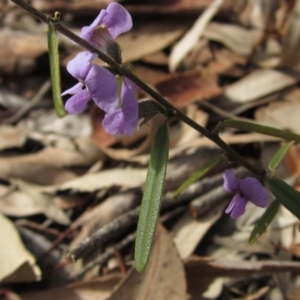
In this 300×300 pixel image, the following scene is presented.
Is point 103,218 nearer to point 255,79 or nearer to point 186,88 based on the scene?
point 186,88

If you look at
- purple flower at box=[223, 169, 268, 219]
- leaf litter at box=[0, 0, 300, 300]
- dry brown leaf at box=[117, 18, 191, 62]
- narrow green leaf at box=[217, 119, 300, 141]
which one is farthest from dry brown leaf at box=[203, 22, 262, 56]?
Result: purple flower at box=[223, 169, 268, 219]

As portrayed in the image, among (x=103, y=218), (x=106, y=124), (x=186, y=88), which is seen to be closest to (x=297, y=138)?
(x=106, y=124)

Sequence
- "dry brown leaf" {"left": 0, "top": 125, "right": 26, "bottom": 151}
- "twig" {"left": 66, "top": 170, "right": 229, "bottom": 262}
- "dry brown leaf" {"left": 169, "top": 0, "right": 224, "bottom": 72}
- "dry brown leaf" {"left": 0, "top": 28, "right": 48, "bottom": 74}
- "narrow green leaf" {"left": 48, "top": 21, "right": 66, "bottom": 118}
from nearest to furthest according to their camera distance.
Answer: "narrow green leaf" {"left": 48, "top": 21, "right": 66, "bottom": 118}
"twig" {"left": 66, "top": 170, "right": 229, "bottom": 262}
"dry brown leaf" {"left": 0, "top": 125, "right": 26, "bottom": 151}
"dry brown leaf" {"left": 169, "top": 0, "right": 224, "bottom": 72}
"dry brown leaf" {"left": 0, "top": 28, "right": 48, "bottom": 74}

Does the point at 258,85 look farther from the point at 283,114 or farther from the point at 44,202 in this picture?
the point at 44,202

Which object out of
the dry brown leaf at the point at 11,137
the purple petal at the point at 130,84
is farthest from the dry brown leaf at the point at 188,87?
the purple petal at the point at 130,84

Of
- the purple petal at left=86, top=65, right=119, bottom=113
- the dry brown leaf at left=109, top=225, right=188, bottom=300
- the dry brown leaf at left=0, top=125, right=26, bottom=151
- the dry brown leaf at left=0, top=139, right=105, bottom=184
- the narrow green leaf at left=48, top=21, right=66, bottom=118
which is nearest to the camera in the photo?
the purple petal at left=86, top=65, right=119, bottom=113

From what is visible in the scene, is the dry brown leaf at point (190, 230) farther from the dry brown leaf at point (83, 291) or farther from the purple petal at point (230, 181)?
the purple petal at point (230, 181)

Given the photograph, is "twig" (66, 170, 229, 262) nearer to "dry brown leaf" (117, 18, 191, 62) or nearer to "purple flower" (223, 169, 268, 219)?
"purple flower" (223, 169, 268, 219)
